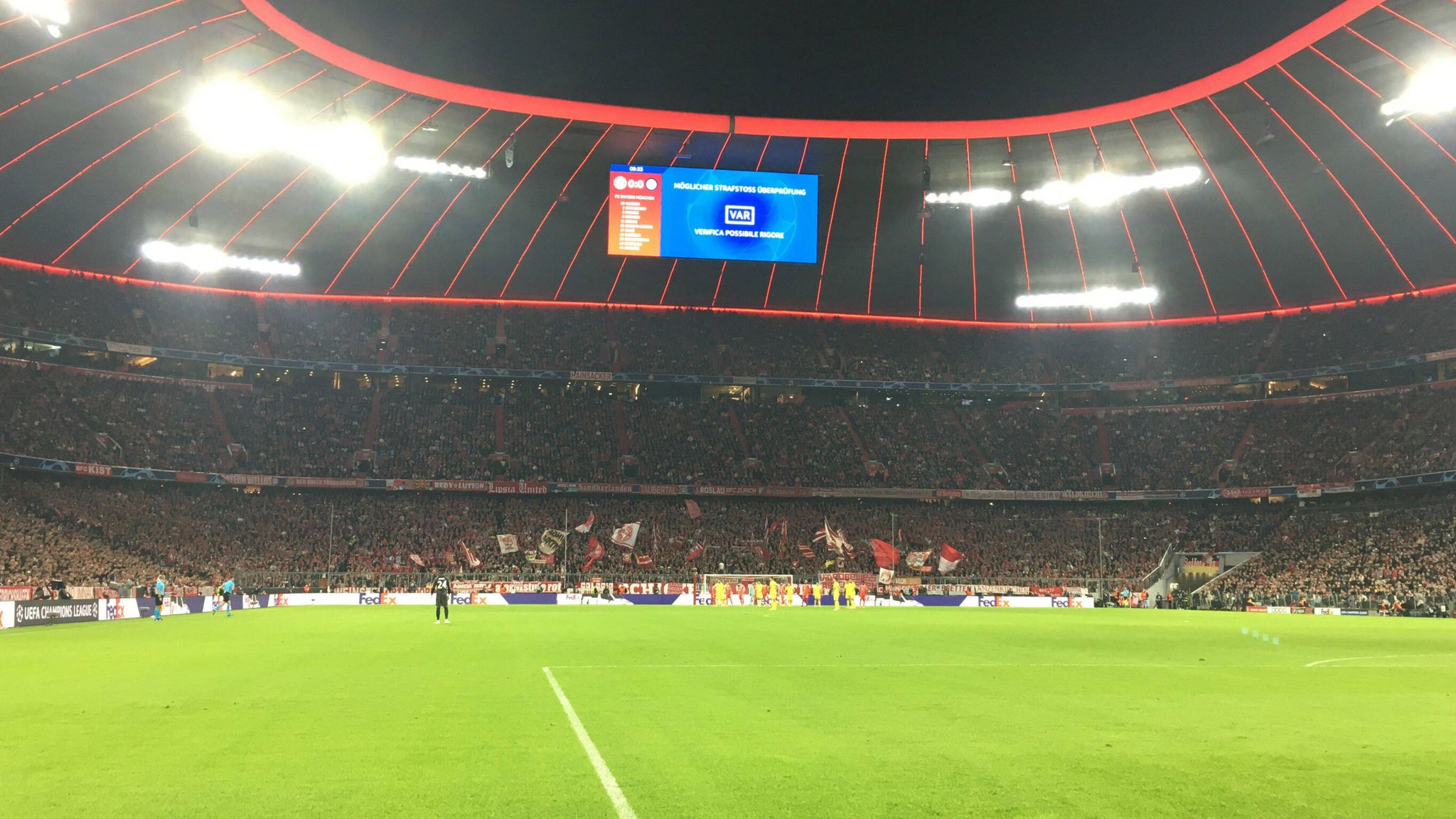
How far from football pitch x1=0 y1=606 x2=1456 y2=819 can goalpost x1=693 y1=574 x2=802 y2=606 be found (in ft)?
100

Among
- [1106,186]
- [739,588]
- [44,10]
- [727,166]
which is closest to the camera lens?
[44,10]

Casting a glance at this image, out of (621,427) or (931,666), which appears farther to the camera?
(621,427)

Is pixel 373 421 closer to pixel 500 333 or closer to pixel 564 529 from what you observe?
pixel 500 333

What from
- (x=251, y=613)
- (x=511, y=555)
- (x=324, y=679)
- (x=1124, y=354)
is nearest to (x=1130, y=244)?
(x=1124, y=354)

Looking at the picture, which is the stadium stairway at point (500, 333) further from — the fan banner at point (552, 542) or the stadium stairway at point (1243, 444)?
the stadium stairway at point (1243, 444)

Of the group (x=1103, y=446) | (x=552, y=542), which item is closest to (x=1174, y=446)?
(x=1103, y=446)

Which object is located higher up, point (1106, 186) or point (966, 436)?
point (1106, 186)

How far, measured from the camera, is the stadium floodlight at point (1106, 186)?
41.4 metres

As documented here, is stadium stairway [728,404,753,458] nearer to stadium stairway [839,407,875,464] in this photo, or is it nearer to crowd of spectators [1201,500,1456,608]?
stadium stairway [839,407,875,464]

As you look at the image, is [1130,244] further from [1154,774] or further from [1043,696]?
[1154,774]

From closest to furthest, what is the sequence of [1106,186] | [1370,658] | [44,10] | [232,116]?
1. [1370,658]
2. [44,10]
3. [232,116]
4. [1106,186]

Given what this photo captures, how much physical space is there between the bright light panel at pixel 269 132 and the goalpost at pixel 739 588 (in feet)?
88.2

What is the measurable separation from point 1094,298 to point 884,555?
1991 centimetres

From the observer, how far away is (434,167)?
41594mm
